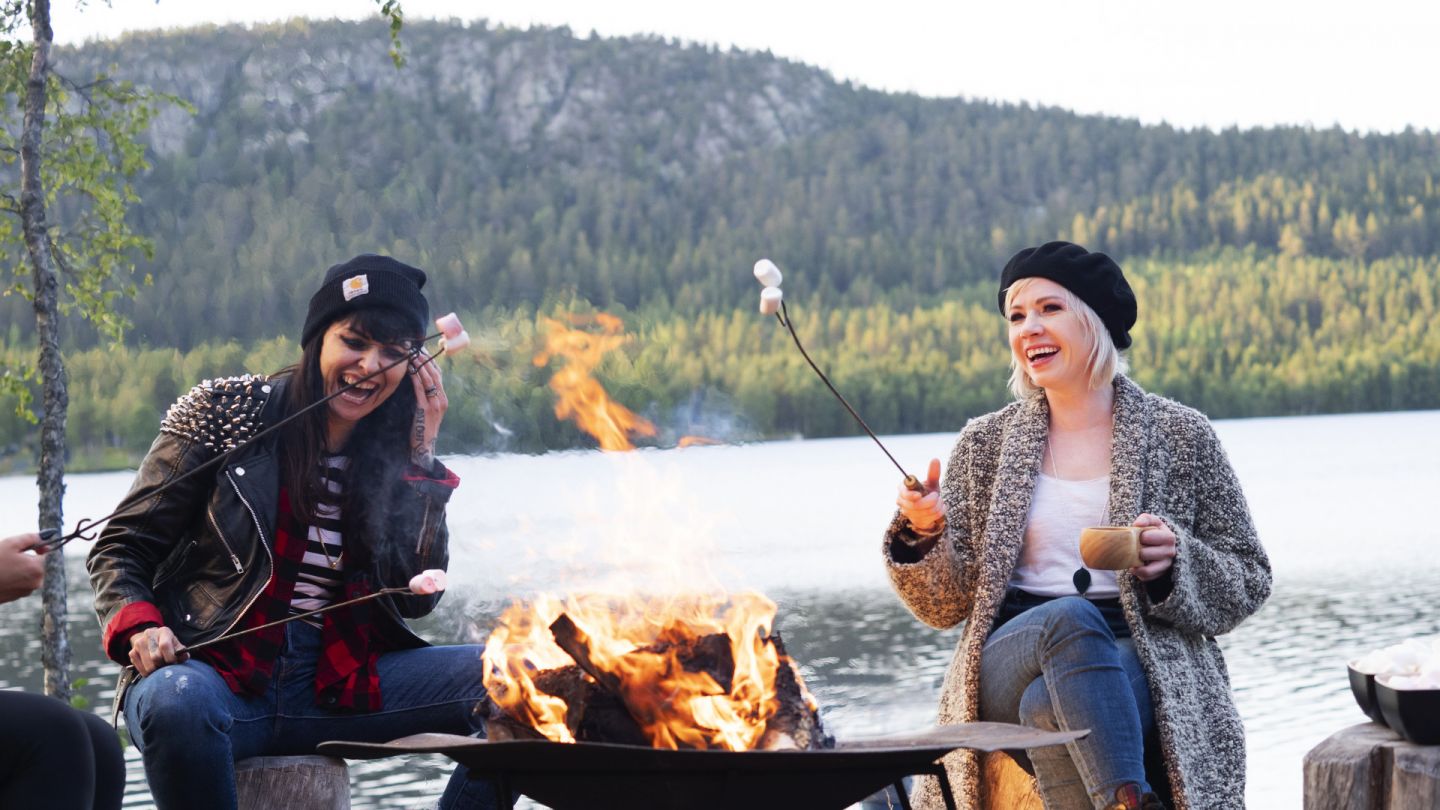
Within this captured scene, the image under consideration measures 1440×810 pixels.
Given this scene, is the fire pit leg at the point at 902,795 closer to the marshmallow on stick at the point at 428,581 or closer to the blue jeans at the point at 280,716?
A: the blue jeans at the point at 280,716

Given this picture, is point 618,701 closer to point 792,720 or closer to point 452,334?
point 792,720

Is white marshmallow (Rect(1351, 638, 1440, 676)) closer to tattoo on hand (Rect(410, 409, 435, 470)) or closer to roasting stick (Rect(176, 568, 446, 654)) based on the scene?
roasting stick (Rect(176, 568, 446, 654))

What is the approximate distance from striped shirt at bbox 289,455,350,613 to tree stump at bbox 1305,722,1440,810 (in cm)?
214

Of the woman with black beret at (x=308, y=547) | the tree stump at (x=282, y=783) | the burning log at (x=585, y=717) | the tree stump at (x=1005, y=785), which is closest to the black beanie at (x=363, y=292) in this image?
the woman with black beret at (x=308, y=547)

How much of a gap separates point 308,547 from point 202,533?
0.23 meters

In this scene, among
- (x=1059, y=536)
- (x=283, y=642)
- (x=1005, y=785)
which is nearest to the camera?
(x=283, y=642)

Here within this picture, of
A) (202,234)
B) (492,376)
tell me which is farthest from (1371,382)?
(492,376)

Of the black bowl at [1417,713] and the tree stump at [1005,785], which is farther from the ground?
the black bowl at [1417,713]

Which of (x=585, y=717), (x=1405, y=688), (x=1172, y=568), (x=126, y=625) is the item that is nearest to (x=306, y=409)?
(x=126, y=625)

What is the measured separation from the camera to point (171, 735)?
277 centimetres

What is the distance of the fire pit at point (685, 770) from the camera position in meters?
2.37

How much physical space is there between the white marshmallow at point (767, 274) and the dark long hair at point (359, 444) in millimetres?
970

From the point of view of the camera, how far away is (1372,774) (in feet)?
9.54

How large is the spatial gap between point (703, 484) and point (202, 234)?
13624 millimetres
